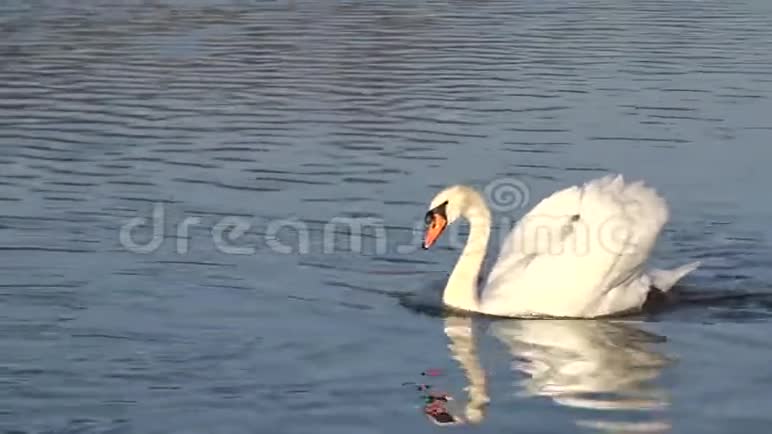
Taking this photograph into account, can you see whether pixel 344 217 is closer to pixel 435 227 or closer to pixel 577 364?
pixel 435 227

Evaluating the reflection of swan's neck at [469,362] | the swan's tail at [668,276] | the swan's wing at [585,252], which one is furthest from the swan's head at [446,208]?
the swan's tail at [668,276]

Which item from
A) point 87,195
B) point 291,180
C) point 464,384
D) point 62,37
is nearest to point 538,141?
point 291,180

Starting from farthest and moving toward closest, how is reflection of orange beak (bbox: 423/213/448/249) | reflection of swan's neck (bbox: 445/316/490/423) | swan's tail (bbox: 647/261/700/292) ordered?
swan's tail (bbox: 647/261/700/292) → reflection of orange beak (bbox: 423/213/448/249) → reflection of swan's neck (bbox: 445/316/490/423)

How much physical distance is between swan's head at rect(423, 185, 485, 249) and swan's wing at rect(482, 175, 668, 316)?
468 millimetres

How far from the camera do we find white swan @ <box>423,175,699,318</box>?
1364 cm

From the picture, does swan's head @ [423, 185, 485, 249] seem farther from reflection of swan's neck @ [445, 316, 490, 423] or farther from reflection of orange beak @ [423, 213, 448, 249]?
reflection of swan's neck @ [445, 316, 490, 423]

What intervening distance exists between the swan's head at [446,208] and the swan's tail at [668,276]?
4.54 feet

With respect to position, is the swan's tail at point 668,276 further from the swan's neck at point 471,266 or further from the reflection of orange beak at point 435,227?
the reflection of orange beak at point 435,227

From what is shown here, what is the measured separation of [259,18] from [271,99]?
834 centimetres

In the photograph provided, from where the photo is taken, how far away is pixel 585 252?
1364cm

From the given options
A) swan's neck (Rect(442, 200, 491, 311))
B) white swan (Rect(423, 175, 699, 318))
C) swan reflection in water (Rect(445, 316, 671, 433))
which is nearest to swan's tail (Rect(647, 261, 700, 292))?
white swan (Rect(423, 175, 699, 318))

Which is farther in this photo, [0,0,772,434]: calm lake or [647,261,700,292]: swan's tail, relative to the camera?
[647,261,700,292]: swan's tail

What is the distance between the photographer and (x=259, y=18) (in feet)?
100

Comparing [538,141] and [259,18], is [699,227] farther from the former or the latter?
[259,18]
